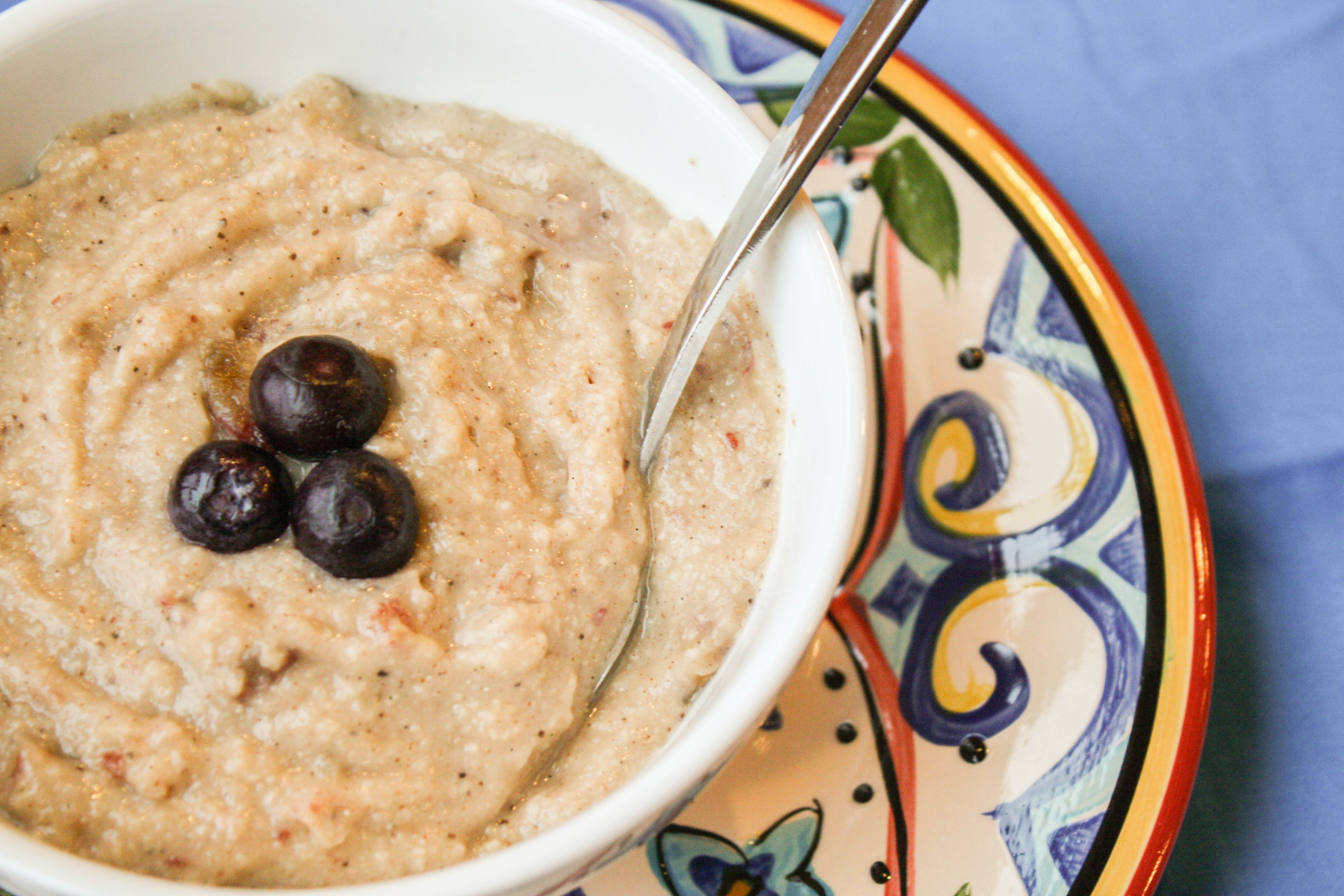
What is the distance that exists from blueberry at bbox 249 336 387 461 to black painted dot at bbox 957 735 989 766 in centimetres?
119

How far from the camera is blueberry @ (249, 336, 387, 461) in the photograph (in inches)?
59.2

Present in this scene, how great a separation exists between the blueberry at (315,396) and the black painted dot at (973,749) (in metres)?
1.19

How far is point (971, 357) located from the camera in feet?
7.17

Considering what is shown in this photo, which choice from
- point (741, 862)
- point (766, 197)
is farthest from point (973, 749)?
point (766, 197)

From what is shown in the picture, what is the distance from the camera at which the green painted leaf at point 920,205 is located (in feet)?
7.25

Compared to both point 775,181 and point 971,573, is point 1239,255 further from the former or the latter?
point 775,181

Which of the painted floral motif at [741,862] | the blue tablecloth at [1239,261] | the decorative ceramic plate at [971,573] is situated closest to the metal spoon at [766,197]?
the painted floral motif at [741,862]

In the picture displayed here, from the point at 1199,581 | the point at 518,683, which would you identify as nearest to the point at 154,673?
the point at 518,683

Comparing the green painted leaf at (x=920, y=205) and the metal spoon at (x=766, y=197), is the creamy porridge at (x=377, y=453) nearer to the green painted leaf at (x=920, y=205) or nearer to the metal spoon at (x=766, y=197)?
the metal spoon at (x=766, y=197)

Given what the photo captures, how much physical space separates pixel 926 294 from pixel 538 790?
128cm

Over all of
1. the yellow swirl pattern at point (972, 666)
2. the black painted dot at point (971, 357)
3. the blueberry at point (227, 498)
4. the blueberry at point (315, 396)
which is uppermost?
the black painted dot at point (971, 357)

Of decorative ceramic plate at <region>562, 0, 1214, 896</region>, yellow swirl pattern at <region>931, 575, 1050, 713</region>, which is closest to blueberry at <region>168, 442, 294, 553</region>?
decorative ceramic plate at <region>562, 0, 1214, 896</region>

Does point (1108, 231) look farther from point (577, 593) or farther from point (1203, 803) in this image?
point (577, 593)

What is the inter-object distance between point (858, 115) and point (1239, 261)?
3.75 feet
